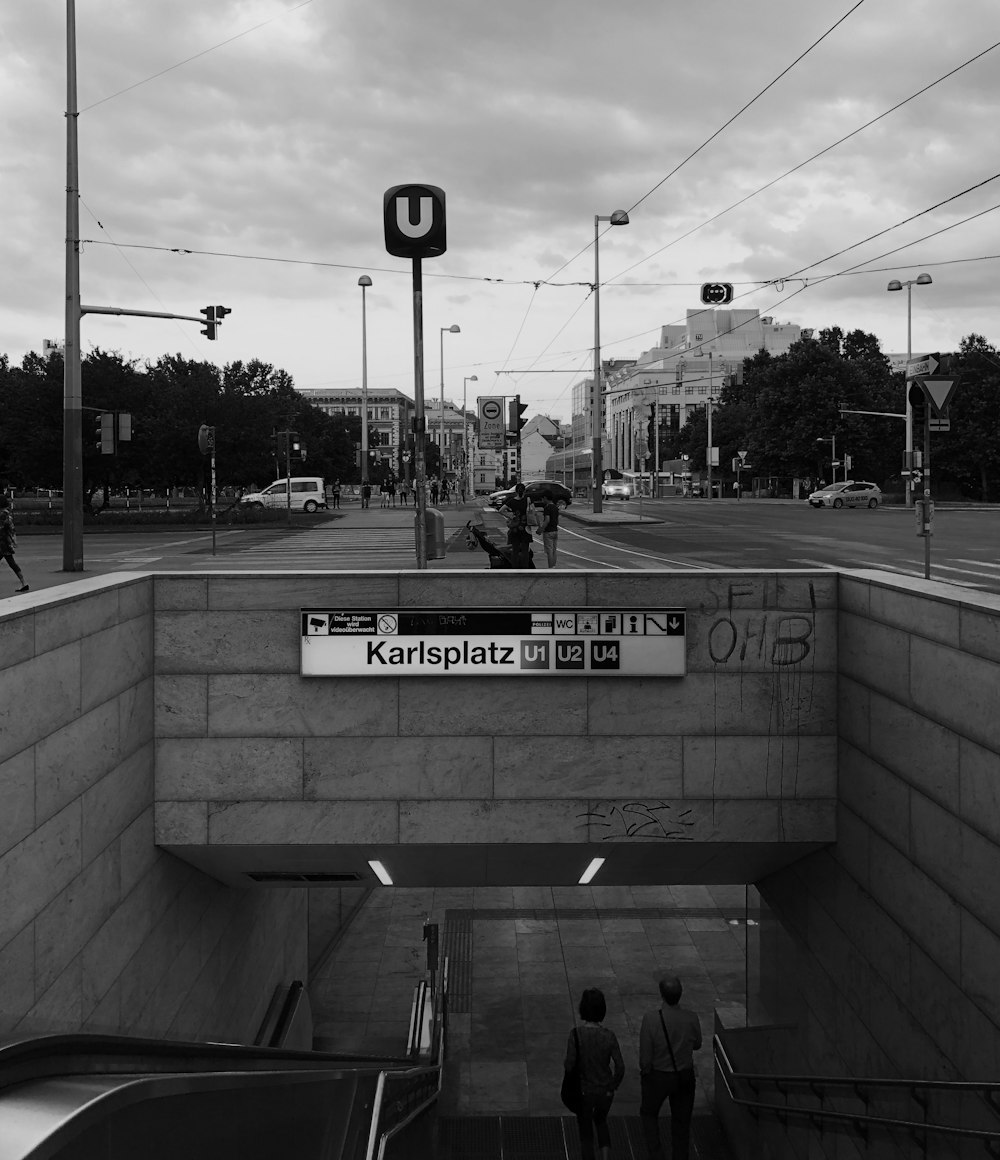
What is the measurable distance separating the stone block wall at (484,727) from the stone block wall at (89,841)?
508mm

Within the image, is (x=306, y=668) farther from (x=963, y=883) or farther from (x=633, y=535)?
(x=633, y=535)

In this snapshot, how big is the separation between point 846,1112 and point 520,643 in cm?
407

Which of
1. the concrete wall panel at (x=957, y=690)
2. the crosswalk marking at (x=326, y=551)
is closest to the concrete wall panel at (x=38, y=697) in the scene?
the concrete wall panel at (x=957, y=690)

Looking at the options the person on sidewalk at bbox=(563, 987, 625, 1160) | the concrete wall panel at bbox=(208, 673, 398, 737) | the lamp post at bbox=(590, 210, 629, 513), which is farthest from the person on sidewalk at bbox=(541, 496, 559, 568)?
the lamp post at bbox=(590, 210, 629, 513)

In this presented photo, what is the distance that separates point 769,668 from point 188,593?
4.63 meters

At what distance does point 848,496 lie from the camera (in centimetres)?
5153

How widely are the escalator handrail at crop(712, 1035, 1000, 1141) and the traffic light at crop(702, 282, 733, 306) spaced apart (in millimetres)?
25845

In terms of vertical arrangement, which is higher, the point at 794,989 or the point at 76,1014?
the point at 76,1014

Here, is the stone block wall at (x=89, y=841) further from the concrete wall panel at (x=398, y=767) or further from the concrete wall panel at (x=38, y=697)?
the concrete wall panel at (x=398, y=767)

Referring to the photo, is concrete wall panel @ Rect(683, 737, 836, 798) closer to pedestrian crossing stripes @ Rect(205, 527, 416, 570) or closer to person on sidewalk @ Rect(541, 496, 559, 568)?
person on sidewalk @ Rect(541, 496, 559, 568)

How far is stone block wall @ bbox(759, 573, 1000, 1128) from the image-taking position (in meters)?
6.52

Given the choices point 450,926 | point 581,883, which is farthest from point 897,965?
point 450,926

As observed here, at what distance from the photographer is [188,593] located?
29.1ft

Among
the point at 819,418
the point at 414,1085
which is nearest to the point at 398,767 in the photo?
the point at 414,1085
